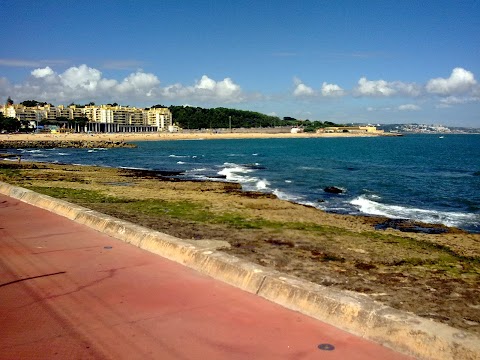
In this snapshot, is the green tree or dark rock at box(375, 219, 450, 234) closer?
dark rock at box(375, 219, 450, 234)

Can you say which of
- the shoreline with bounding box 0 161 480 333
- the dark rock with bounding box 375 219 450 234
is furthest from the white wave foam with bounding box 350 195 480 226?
the shoreline with bounding box 0 161 480 333

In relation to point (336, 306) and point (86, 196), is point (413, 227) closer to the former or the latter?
point (86, 196)

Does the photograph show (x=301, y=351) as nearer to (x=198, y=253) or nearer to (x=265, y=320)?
(x=265, y=320)

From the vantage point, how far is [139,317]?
5.02 m

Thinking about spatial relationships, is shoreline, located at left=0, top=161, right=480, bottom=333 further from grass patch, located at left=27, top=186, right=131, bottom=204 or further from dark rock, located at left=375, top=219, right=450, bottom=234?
dark rock, located at left=375, top=219, right=450, bottom=234

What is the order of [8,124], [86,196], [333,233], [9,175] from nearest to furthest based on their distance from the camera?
[333,233] → [86,196] → [9,175] → [8,124]

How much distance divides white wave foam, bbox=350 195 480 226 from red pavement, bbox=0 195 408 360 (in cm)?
1512

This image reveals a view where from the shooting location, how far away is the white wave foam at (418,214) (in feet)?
63.8

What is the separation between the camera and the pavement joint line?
4234 mm

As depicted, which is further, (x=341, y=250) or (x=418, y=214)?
(x=418, y=214)

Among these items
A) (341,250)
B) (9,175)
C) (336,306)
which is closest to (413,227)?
(341,250)

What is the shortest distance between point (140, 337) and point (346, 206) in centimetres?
1933

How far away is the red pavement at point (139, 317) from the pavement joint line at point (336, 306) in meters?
0.15

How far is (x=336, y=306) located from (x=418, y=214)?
17.4 m
